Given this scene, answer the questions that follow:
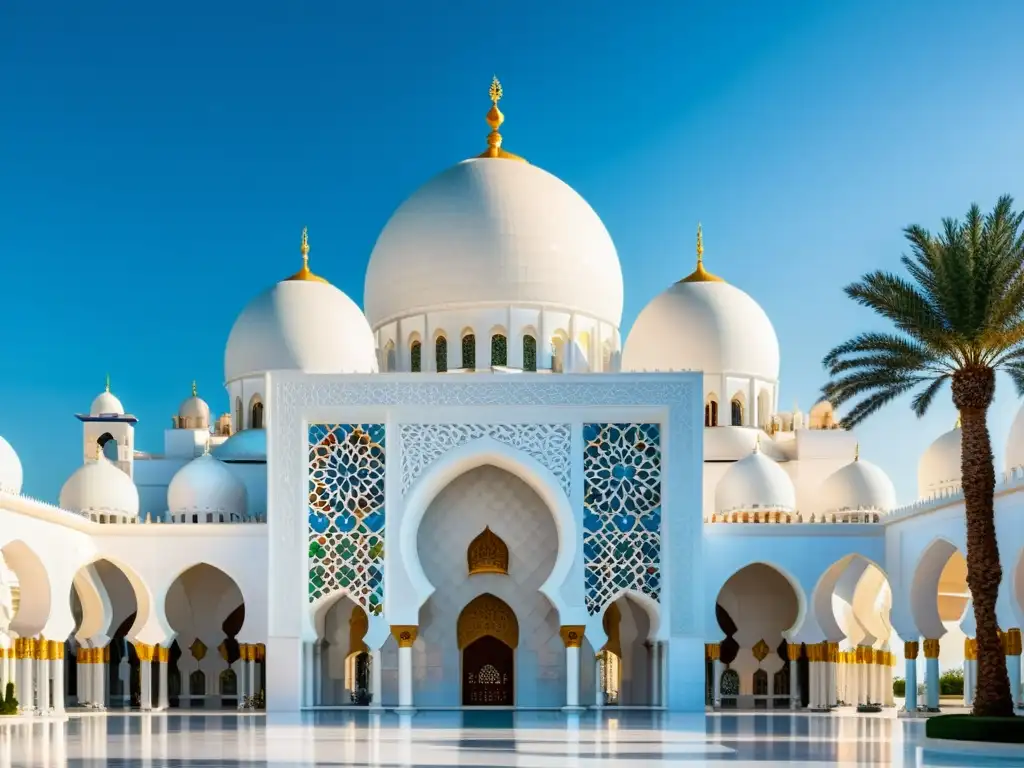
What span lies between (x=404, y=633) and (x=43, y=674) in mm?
4945

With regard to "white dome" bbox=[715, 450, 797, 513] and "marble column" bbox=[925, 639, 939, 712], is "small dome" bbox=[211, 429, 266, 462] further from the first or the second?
"marble column" bbox=[925, 639, 939, 712]

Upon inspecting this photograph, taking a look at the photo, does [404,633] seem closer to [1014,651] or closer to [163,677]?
[163,677]

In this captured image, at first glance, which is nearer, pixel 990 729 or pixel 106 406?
pixel 990 729

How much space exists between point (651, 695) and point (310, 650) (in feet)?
18.0

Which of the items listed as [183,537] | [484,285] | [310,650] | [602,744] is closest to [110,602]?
[183,537]

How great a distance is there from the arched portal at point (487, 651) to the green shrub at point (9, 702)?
6989mm

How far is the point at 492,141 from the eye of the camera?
27.5m

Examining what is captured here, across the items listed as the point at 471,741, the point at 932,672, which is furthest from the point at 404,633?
the point at 471,741

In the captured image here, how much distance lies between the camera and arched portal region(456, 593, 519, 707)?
2442cm

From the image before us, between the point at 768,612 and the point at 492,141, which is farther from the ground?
the point at 492,141

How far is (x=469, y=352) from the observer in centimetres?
2570

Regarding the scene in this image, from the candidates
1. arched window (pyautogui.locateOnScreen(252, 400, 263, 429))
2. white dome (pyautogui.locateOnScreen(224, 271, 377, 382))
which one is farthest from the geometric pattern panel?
arched window (pyautogui.locateOnScreen(252, 400, 263, 429))

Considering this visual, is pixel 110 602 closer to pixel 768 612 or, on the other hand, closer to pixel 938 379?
pixel 768 612

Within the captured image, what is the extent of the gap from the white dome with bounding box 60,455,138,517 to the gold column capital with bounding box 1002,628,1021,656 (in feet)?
46.0
